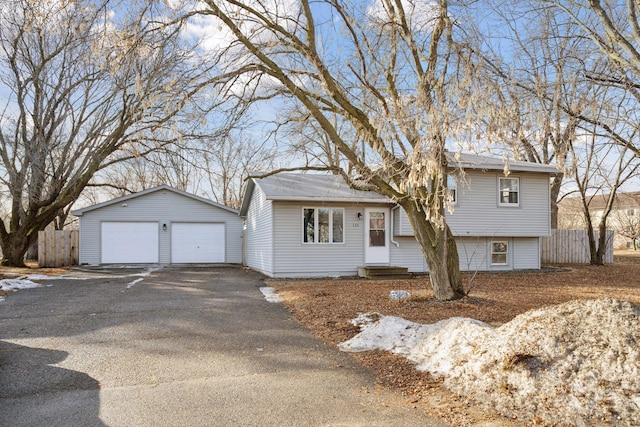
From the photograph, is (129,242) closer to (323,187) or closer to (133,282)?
(133,282)

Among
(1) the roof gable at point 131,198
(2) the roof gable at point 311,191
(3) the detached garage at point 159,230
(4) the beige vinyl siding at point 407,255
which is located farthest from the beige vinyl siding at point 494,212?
(1) the roof gable at point 131,198

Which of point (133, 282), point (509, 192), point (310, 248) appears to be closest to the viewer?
point (133, 282)

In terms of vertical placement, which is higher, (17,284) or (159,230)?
(159,230)

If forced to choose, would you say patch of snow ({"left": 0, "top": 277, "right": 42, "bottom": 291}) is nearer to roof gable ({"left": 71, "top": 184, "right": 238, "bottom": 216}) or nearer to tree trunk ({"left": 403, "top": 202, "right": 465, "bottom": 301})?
roof gable ({"left": 71, "top": 184, "right": 238, "bottom": 216})

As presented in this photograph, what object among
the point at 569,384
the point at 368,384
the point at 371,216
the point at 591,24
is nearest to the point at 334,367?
the point at 368,384

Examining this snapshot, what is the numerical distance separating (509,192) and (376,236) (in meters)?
5.45

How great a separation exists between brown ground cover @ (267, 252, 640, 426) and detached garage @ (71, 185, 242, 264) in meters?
8.69

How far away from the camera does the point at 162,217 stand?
2127cm

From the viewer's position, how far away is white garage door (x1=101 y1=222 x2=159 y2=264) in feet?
68.0

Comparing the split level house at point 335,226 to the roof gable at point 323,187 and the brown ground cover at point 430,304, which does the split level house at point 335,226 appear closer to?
the roof gable at point 323,187

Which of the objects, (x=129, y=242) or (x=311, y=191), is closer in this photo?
(x=311, y=191)

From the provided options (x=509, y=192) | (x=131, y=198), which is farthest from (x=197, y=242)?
(x=509, y=192)

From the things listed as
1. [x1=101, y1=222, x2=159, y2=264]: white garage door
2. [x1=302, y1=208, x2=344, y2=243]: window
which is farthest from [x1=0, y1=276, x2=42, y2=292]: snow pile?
[x1=302, y1=208, x2=344, y2=243]: window

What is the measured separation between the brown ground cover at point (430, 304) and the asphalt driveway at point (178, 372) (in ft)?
0.88
